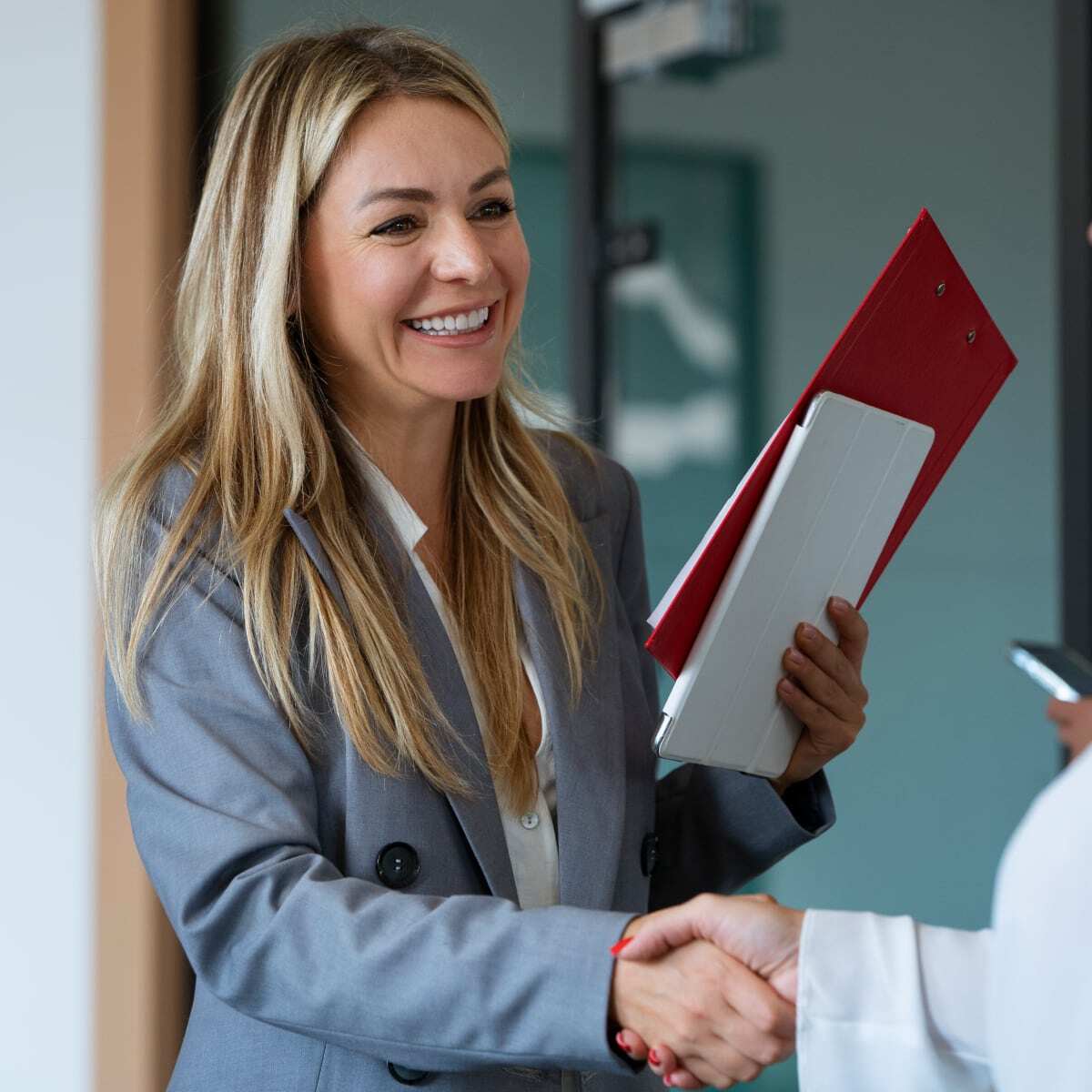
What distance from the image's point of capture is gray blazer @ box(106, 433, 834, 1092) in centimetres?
124

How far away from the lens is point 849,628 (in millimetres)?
1423

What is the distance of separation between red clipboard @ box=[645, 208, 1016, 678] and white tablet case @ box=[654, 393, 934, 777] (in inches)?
0.5

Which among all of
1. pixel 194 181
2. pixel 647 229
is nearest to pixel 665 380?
pixel 647 229

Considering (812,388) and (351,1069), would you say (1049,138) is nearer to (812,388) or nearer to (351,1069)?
(812,388)

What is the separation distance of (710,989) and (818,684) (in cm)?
30

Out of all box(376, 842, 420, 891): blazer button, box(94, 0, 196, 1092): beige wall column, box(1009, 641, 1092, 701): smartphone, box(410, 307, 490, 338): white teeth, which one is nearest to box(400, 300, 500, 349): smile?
box(410, 307, 490, 338): white teeth

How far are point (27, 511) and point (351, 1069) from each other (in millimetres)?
2673

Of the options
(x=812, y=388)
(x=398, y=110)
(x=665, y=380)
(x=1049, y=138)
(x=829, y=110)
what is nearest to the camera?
(x=812, y=388)

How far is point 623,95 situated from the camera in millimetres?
3111

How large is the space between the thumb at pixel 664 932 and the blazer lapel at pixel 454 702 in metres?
0.19

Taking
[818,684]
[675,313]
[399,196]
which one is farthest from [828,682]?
[675,313]

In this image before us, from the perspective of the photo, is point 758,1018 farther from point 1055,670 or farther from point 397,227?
point 397,227

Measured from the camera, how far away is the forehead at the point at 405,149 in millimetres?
1510

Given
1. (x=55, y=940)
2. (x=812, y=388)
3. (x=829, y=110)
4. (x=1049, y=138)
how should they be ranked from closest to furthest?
(x=812, y=388) → (x=1049, y=138) → (x=829, y=110) → (x=55, y=940)
